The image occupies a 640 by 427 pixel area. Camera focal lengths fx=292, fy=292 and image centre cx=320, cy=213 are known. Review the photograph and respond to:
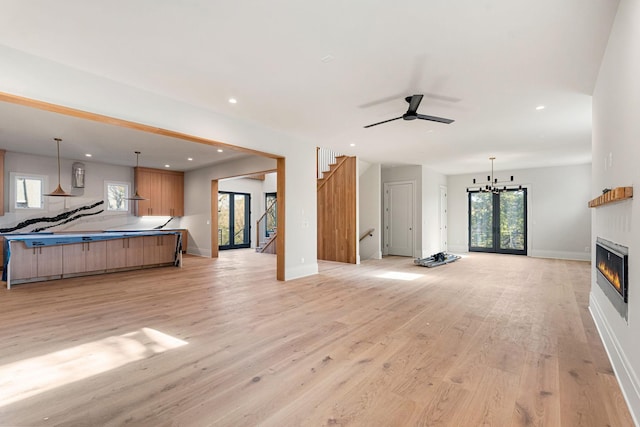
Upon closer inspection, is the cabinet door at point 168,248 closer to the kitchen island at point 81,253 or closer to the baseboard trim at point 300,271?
the kitchen island at point 81,253

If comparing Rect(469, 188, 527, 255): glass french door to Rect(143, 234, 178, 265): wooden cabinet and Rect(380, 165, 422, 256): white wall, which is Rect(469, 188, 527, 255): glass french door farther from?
Rect(143, 234, 178, 265): wooden cabinet

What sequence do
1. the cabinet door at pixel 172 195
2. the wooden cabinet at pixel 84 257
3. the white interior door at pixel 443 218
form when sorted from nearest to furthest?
the wooden cabinet at pixel 84 257
the cabinet door at pixel 172 195
the white interior door at pixel 443 218

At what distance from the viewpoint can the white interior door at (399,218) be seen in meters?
9.79

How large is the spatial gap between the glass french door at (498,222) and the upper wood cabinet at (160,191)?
35.5ft

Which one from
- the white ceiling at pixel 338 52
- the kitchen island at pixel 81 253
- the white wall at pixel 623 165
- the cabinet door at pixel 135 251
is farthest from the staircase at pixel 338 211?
the white wall at pixel 623 165

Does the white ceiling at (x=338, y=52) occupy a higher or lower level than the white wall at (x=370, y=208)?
higher

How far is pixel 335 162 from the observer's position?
8609 mm

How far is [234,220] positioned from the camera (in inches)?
470

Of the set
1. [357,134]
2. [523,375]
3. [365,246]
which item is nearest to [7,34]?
[357,134]

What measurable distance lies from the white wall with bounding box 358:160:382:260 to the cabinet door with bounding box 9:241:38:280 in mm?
7837

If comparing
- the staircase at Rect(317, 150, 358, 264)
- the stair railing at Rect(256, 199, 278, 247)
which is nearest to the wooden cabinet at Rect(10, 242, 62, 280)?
the staircase at Rect(317, 150, 358, 264)

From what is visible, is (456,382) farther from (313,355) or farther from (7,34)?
(7,34)

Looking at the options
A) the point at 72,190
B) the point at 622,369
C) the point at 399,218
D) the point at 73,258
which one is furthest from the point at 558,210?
the point at 72,190

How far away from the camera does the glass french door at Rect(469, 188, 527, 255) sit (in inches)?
393
